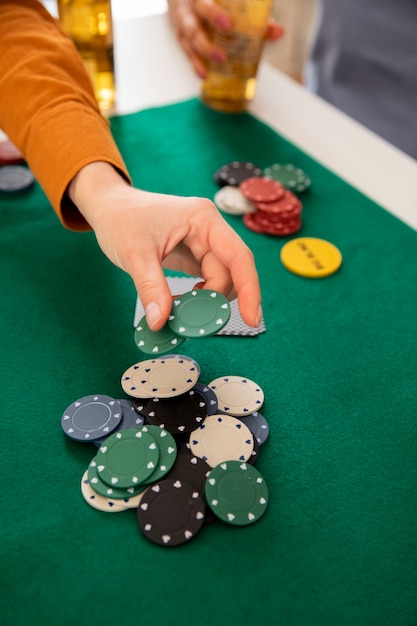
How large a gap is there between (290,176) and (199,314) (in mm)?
708

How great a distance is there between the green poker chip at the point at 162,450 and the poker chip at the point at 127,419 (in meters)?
0.03

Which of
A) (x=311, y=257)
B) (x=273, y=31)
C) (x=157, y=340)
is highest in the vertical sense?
(x=273, y=31)

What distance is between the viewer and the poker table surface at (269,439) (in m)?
0.77

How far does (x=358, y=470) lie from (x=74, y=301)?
0.60m

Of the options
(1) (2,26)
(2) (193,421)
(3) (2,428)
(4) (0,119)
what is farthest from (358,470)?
(1) (2,26)

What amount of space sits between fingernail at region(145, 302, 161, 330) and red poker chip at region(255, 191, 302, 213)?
0.56 meters

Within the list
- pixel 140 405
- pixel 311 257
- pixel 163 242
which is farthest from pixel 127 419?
pixel 311 257

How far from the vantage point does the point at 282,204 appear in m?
1.40

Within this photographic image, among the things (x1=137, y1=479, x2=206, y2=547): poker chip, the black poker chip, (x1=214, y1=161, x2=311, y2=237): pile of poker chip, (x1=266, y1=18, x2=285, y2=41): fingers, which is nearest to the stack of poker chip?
(x1=214, y1=161, x2=311, y2=237): pile of poker chip

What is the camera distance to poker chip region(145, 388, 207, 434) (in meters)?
0.94

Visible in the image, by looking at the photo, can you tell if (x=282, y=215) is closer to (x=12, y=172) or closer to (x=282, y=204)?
(x=282, y=204)

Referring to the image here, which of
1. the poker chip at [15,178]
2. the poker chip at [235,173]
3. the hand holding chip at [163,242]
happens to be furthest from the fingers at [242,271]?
the poker chip at [15,178]

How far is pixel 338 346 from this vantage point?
44.4 inches

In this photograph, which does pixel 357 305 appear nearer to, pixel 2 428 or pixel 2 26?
pixel 2 428
